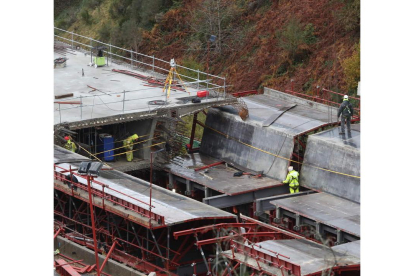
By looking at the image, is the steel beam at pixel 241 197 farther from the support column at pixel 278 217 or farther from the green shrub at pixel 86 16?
the green shrub at pixel 86 16

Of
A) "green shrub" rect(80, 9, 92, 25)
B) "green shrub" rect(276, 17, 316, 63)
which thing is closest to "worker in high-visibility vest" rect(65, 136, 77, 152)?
"green shrub" rect(276, 17, 316, 63)

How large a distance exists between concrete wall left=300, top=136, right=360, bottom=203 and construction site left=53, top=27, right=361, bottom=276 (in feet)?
0.14

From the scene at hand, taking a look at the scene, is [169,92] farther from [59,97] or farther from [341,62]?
[341,62]

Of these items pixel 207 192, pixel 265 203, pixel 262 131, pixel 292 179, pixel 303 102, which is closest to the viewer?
pixel 265 203

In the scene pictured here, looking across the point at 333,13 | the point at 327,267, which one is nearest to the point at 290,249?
the point at 327,267

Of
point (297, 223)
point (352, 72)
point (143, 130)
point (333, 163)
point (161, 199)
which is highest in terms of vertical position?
point (352, 72)

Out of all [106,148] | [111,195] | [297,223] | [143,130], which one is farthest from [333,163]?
[106,148]

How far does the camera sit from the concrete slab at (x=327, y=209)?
28.6m

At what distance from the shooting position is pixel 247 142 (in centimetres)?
3562

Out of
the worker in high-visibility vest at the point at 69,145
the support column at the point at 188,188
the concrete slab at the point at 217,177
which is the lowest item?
the support column at the point at 188,188

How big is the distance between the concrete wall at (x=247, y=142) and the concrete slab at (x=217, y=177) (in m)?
0.43

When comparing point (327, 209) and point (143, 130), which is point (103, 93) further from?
point (327, 209)

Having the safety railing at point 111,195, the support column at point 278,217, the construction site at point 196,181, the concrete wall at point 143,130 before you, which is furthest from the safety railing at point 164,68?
the safety railing at point 111,195

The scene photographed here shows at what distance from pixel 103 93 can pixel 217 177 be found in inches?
258
